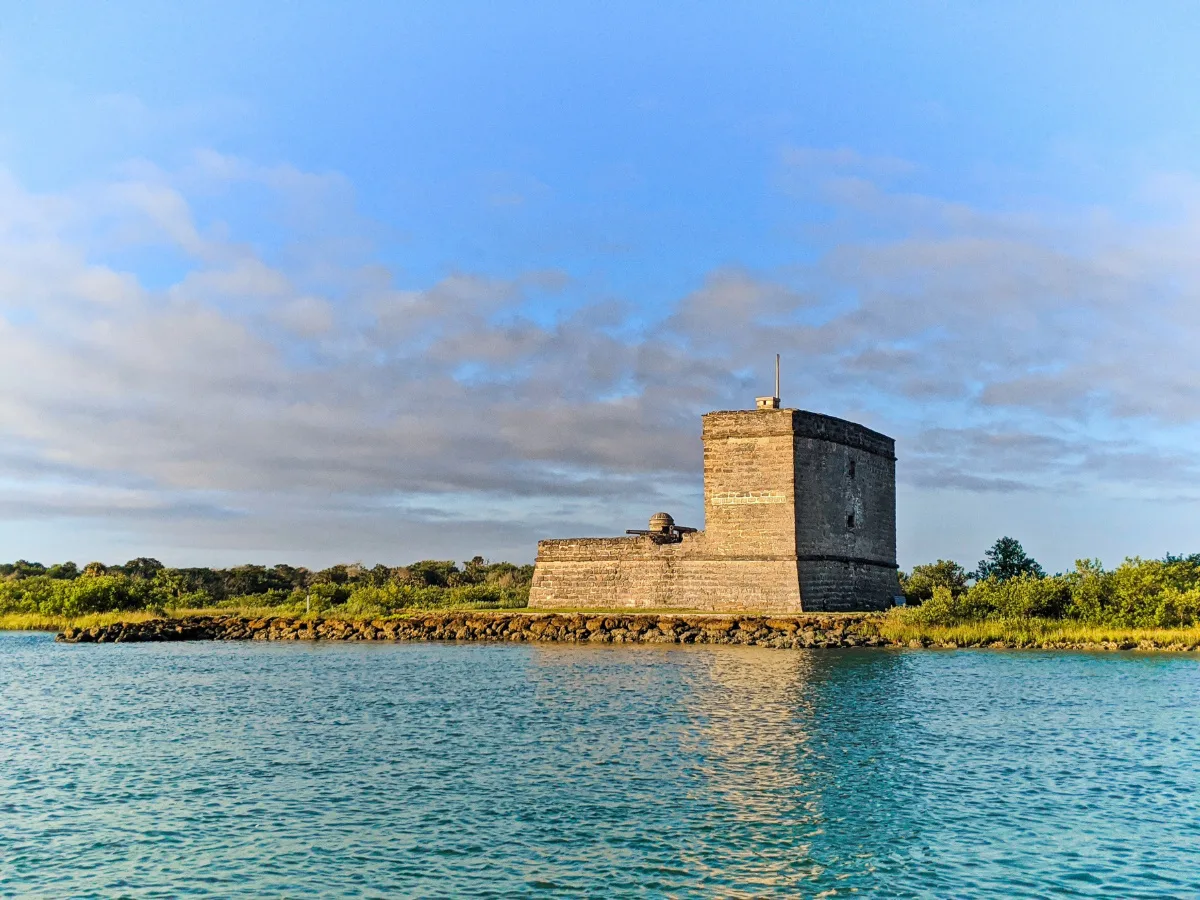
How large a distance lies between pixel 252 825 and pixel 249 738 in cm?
643

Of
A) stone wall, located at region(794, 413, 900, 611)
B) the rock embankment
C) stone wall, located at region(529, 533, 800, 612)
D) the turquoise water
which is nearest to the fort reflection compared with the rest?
the turquoise water

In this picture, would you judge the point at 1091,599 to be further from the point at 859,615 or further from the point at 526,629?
the point at 526,629

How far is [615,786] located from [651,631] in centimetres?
2338

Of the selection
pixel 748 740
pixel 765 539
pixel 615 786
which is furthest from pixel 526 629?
pixel 615 786

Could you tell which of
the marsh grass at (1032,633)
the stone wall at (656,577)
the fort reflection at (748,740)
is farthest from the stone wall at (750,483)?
the fort reflection at (748,740)

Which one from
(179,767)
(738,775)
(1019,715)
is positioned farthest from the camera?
(1019,715)

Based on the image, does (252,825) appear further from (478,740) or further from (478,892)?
(478,740)

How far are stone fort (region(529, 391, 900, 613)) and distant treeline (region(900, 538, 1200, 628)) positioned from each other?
419cm

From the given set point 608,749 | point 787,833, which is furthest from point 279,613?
point 787,833

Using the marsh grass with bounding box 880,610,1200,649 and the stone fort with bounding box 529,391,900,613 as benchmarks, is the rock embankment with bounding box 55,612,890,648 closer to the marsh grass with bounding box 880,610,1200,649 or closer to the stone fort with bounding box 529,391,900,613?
the marsh grass with bounding box 880,610,1200,649

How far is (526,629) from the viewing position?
40.3 m

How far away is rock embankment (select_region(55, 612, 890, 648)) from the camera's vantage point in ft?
115

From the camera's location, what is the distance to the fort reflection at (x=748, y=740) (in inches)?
438

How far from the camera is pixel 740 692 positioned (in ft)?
75.3
